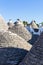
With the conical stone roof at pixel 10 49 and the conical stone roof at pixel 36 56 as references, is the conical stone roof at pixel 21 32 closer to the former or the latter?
the conical stone roof at pixel 10 49

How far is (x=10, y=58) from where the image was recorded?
1086 centimetres

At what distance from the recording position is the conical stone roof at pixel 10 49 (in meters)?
10.8

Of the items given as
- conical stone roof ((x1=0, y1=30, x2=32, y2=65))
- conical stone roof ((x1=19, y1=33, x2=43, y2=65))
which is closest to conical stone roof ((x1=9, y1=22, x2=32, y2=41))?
conical stone roof ((x1=0, y1=30, x2=32, y2=65))

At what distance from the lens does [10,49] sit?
1169 centimetres

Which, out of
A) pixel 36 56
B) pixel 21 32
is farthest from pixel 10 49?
pixel 21 32

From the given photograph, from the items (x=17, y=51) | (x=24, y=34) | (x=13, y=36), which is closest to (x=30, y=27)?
(x=24, y=34)

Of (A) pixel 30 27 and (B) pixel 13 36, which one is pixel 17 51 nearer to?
(B) pixel 13 36

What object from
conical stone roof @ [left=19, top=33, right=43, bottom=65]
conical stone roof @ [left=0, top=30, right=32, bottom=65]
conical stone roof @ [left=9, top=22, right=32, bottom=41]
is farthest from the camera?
conical stone roof @ [left=9, top=22, right=32, bottom=41]

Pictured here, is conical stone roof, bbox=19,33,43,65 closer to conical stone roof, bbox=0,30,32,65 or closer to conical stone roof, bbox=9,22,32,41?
conical stone roof, bbox=0,30,32,65

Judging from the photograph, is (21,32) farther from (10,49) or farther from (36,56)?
(36,56)

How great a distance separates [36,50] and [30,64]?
1.79 feet

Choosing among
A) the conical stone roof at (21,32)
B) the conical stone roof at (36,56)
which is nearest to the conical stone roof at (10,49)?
the conical stone roof at (36,56)

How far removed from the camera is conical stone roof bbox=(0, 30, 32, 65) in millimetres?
10758

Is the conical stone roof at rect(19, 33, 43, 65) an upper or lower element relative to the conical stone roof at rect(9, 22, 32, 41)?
upper
